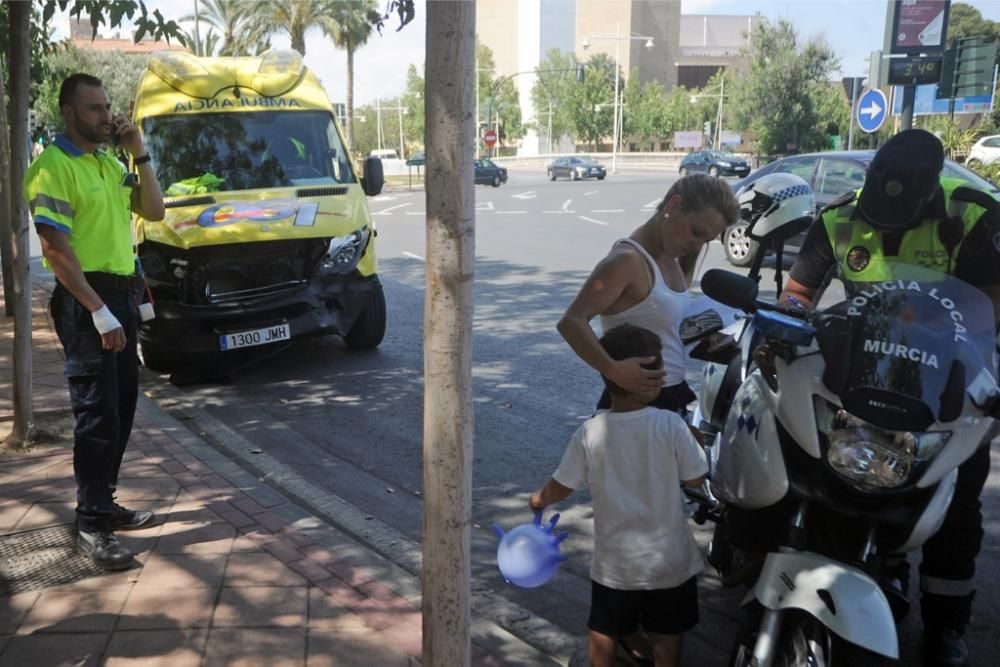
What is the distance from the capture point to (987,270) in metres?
3.12

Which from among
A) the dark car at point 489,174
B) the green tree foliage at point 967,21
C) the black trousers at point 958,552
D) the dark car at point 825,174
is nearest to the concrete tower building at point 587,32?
the green tree foliage at point 967,21

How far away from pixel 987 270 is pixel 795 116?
160 ft

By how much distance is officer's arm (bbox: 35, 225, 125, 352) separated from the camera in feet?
12.6

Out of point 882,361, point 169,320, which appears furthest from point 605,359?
point 169,320

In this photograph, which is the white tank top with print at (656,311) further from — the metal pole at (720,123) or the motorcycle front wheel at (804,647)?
the metal pole at (720,123)

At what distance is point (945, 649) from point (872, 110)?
1645cm

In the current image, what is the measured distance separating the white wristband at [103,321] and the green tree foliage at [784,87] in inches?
1873

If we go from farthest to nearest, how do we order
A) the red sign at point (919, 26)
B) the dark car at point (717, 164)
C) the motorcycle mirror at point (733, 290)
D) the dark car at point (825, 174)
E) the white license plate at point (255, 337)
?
the dark car at point (717, 164) < the red sign at point (919, 26) < the dark car at point (825, 174) < the white license plate at point (255, 337) < the motorcycle mirror at point (733, 290)

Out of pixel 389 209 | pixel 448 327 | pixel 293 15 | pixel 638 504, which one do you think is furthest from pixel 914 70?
pixel 293 15

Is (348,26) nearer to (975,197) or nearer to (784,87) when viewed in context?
(784,87)

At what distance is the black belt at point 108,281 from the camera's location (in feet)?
13.2

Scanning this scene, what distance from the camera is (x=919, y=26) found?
624 inches

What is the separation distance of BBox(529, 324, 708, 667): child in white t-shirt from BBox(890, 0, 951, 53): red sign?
15.5 metres

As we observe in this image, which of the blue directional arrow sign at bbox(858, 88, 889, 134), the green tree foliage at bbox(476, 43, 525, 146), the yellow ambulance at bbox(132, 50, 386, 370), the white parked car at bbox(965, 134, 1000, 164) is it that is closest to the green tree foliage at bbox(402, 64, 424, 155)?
the green tree foliage at bbox(476, 43, 525, 146)
